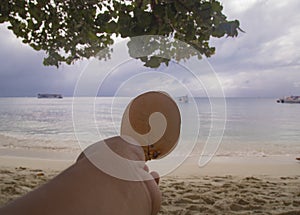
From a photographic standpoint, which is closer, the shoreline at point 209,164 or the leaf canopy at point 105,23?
the leaf canopy at point 105,23

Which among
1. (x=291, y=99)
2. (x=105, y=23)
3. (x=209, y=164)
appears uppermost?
A: (x=291, y=99)

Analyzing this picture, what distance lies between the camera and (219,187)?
11.4 ft

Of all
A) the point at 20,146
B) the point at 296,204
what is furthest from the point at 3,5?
the point at 20,146

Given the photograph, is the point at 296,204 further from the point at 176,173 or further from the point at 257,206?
the point at 176,173

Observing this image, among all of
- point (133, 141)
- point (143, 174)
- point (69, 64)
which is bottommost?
point (143, 174)

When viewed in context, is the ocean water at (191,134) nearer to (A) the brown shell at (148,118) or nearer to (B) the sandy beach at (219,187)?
(A) the brown shell at (148,118)

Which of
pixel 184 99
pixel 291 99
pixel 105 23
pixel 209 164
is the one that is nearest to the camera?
pixel 184 99

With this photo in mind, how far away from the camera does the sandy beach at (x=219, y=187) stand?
2666mm

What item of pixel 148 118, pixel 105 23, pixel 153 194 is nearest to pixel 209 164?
pixel 105 23

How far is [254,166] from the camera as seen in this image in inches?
214

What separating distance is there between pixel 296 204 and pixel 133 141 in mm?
2239

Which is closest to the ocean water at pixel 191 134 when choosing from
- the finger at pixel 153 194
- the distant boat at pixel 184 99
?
the distant boat at pixel 184 99

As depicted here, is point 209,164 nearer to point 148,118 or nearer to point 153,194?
point 148,118

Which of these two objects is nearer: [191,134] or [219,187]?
[191,134]
